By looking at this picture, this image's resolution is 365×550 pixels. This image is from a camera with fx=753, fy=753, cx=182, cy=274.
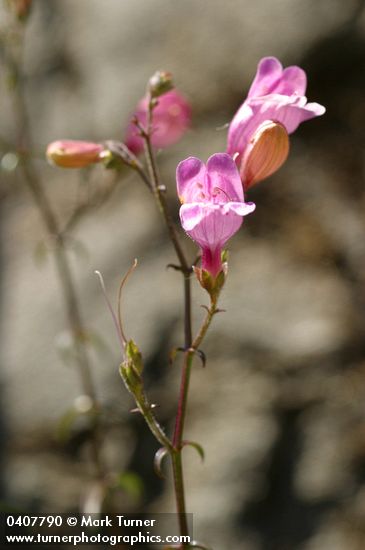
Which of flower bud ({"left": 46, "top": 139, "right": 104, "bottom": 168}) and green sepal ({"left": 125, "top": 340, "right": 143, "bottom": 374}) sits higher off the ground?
flower bud ({"left": 46, "top": 139, "right": 104, "bottom": 168})

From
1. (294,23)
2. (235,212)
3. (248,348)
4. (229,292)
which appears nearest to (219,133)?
(294,23)

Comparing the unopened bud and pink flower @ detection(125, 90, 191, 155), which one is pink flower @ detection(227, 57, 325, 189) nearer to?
the unopened bud

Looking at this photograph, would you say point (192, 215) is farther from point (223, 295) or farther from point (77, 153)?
point (223, 295)

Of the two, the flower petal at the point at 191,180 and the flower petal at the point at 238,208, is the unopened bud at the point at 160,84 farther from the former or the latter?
the flower petal at the point at 238,208

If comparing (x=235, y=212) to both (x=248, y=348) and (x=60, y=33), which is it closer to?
(x=248, y=348)

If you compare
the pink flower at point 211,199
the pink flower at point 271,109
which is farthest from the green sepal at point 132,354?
the pink flower at point 271,109

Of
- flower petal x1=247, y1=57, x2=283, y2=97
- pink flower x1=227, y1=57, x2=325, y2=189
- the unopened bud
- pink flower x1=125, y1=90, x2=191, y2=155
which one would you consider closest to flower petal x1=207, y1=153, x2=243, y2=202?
pink flower x1=227, y1=57, x2=325, y2=189

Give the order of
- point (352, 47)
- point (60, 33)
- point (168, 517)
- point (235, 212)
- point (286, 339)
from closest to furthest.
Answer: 1. point (235, 212)
2. point (168, 517)
3. point (286, 339)
4. point (352, 47)
5. point (60, 33)
